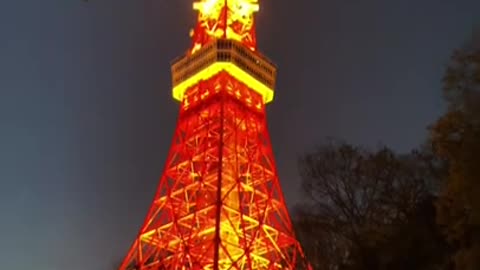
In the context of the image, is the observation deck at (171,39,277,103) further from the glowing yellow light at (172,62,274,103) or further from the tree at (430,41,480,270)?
the tree at (430,41,480,270)

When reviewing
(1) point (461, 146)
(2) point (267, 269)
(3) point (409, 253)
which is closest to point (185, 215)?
(2) point (267, 269)

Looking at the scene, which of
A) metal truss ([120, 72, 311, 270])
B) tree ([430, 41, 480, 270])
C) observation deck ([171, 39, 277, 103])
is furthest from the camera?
observation deck ([171, 39, 277, 103])

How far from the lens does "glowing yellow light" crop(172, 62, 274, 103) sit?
82.4 ft

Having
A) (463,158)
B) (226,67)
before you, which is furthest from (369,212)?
(226,67)

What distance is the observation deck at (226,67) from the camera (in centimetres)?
2508

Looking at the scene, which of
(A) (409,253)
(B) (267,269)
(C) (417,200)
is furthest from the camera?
(B) (267,269)

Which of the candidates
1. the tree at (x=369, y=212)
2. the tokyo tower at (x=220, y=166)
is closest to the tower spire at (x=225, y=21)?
the tokyo tower at (x=220, y=166)

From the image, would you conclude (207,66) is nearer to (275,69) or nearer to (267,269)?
(275,69)

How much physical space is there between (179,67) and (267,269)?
33.3ft

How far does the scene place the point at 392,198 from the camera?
42.3 ft

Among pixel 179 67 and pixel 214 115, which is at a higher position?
pixel 179 67

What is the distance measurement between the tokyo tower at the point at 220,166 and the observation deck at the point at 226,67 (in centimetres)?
4

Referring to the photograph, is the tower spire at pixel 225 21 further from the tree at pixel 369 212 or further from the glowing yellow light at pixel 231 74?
the tree at pixel 369 212

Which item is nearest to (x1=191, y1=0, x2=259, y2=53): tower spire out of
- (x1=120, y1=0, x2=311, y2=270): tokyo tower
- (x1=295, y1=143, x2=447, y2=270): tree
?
(x1=120, y1=0, x2=311, y2=270): tokyo tower
